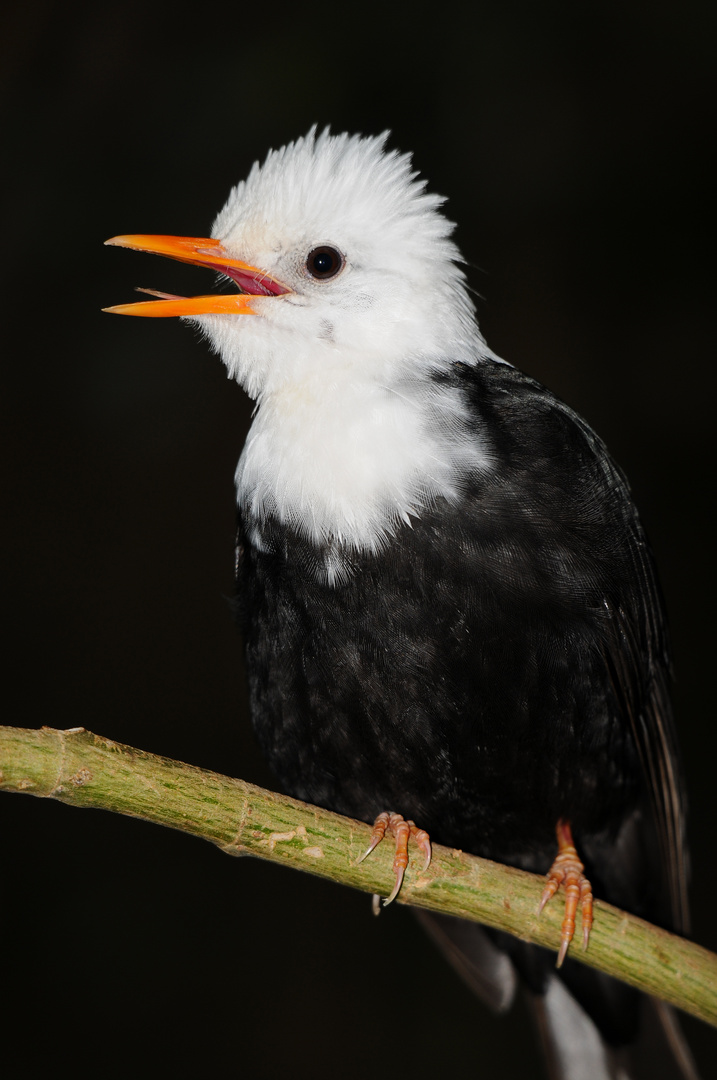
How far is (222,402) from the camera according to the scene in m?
5.52

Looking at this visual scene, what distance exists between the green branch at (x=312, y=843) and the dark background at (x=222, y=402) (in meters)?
3.19

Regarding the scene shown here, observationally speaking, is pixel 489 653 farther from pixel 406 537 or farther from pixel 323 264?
pixel 323 264

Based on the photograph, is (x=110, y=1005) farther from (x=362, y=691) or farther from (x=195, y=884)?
(x=362, y=691)

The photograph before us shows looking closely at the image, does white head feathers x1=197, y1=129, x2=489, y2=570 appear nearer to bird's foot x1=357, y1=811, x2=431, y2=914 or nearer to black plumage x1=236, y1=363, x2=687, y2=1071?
black plumage x1=236, y1=363, x2=687, y2=1071

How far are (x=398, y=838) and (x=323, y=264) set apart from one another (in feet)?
4.49

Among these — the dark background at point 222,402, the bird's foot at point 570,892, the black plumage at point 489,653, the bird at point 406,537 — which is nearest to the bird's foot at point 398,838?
the bird at point 406,537

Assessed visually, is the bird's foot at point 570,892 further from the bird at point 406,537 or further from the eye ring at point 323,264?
the eye ring at point 323,264

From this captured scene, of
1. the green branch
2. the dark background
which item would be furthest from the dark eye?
the dark background

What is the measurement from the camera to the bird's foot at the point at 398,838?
213 centimetres

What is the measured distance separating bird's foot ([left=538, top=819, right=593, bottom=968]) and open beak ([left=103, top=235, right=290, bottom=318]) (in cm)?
156

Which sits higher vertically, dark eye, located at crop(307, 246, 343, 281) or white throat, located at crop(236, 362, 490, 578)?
dark eye, located at crop(307, 246, 343, 281)

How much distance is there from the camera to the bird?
2230 mm

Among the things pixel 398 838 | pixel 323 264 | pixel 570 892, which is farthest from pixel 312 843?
pixel 323 264

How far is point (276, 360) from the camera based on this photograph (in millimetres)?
2332
